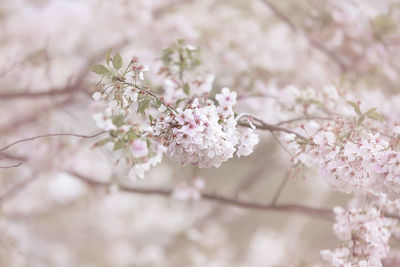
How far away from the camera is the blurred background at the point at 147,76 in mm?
2193

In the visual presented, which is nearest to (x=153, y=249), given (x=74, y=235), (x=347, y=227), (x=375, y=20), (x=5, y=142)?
(x=74, y=235)

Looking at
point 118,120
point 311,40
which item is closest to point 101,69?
point 118,120

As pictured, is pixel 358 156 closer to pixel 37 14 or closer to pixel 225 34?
pixel 225 34

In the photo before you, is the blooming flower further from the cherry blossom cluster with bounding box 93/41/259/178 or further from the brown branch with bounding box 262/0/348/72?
the brown branch with bounding box 262/0/348/72

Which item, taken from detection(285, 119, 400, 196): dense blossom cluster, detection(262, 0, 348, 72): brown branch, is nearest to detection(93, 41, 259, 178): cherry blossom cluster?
detection(285, 119, 400, 196): dense blossom cluster

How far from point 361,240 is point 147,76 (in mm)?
1025

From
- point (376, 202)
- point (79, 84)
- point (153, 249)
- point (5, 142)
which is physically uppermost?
point (153, 249)

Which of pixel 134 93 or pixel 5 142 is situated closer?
pixel 134 93

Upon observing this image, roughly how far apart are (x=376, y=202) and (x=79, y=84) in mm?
1288

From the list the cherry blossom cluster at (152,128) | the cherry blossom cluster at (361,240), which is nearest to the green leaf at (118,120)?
the cherry blossom cluster at (152,128)

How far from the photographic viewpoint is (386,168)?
99cm

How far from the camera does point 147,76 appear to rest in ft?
6.15

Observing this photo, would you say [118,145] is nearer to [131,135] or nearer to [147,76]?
[131,135]

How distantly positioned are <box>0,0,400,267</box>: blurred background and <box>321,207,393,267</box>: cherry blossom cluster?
22 centimetres
